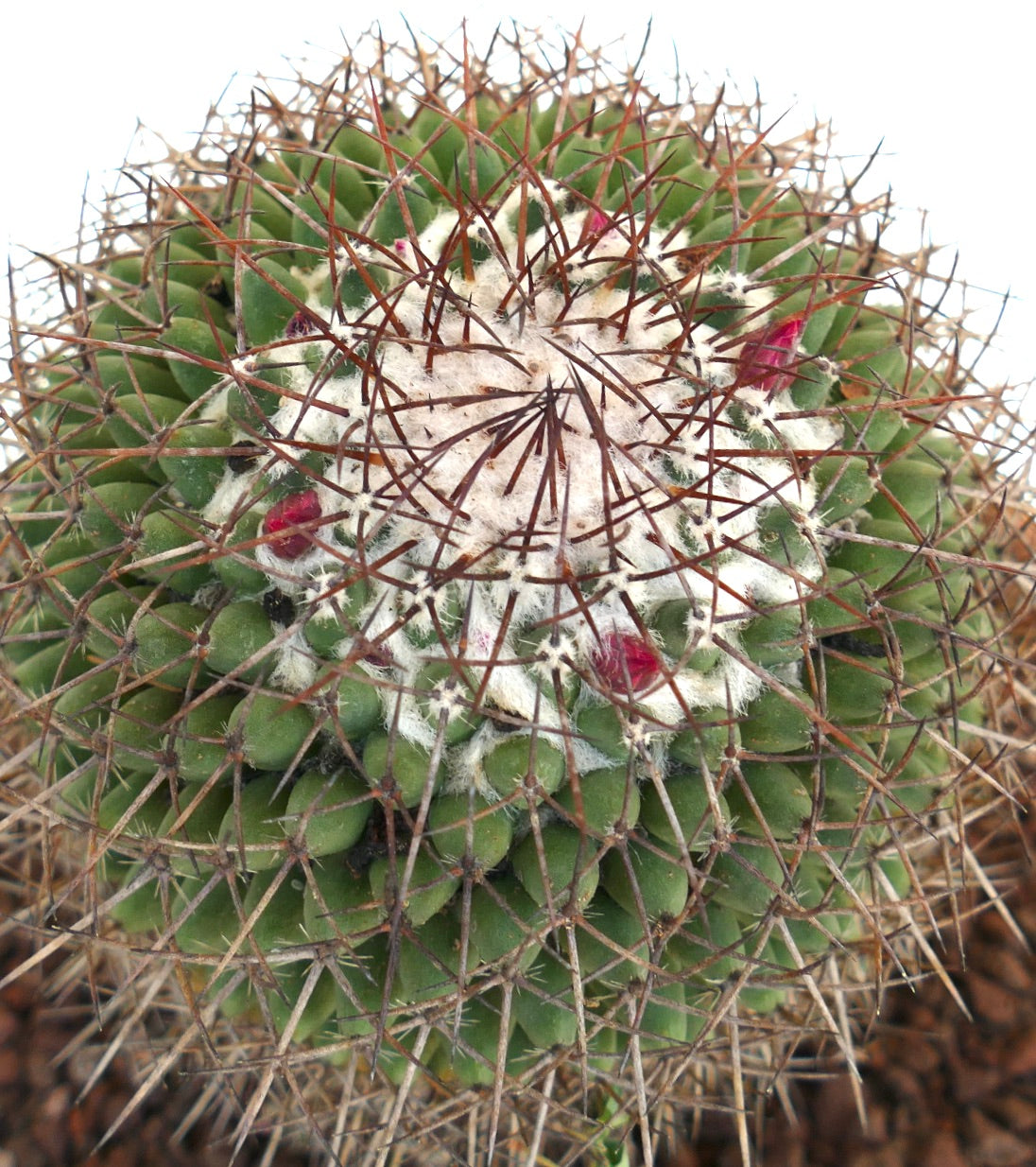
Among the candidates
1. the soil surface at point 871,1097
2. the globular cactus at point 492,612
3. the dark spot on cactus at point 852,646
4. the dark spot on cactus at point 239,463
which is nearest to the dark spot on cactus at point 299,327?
the globular cactus at point 492,612

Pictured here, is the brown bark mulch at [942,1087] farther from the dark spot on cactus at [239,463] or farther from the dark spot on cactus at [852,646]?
the dark spot on cactus at [239,463]

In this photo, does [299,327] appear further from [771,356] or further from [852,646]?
→ [852,646]

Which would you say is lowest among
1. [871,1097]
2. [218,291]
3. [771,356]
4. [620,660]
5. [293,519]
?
[871,1097]

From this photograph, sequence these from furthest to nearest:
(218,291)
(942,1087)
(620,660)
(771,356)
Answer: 1. (942,1087)
2. (218,291)
3. (771,356)
4. (620,660)

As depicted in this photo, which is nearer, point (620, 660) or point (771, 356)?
point (620, 660)

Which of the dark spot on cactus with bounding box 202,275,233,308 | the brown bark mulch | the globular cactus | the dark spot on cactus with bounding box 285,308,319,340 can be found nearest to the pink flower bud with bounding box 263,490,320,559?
the globular cactus

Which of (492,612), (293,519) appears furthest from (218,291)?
(492,612)

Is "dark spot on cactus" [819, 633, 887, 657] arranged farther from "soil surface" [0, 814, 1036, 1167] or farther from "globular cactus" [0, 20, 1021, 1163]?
"soil surface" [0, 814, 1036, 1167]
